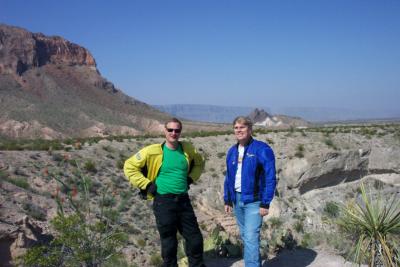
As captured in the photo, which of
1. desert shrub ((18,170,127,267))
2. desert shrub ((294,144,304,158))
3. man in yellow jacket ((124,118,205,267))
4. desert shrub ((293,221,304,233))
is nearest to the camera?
man in yellow jacket ((124,118,205,267))

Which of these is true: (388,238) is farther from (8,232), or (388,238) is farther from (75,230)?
(8,232)

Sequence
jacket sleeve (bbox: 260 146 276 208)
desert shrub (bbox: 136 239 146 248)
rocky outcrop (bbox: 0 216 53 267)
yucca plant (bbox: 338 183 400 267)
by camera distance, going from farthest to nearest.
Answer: desert shrub (bbox: 136 239 146 248)
rocky outcrop (bbox: 0 216 53 267)
yucca plant (bbox: 338 183 400 267)
jacket sleeve (bbox: 260 146 276 208)

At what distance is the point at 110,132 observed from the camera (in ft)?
224

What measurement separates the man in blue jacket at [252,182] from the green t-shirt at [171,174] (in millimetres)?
767

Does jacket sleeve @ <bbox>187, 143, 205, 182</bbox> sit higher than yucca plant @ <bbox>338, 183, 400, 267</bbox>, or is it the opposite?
jacket sleeve @ <bbox>187, 143, 205, 182</bbox>

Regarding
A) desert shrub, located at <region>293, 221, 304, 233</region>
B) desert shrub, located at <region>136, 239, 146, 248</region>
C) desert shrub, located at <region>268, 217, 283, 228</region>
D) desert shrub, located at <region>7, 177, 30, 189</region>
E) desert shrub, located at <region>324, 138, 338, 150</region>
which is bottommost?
desert shrub, located at <region>136, 239, 146, 248</region>

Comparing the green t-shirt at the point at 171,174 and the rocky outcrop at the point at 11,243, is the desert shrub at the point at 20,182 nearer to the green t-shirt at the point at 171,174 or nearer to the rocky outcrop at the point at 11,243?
the rocky outcrop at the point at 11,243

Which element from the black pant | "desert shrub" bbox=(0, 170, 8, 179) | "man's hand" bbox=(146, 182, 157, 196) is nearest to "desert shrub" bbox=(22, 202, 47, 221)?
"desert shrub" bbox=(0, 170, 8, 179)

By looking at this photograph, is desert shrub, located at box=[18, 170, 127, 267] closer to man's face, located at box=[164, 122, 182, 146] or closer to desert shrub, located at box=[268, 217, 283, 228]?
man's face, located at box=[164, 122, 182, 146]

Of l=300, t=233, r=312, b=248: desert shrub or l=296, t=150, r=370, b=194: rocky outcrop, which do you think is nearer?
l=300, t=233, r=312, b=248: desert shrub

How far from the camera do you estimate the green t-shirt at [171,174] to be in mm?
5410

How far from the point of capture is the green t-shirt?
17.7 feet

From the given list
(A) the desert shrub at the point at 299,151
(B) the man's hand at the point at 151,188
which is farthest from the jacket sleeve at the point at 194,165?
(A) the desert shrub at the point at 299,151

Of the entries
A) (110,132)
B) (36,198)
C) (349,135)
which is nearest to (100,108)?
(110,132)
